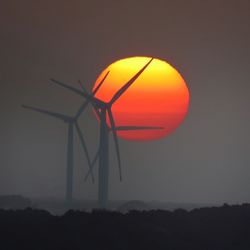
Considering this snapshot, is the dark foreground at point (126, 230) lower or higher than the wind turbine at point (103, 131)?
lower

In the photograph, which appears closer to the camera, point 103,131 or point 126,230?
point 126,230

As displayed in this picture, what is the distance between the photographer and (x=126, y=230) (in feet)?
18.9

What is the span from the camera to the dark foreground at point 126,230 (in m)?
5.29

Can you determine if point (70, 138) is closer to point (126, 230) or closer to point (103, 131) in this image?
point (103, 131)

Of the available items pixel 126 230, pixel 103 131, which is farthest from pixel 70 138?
pixel 126 230

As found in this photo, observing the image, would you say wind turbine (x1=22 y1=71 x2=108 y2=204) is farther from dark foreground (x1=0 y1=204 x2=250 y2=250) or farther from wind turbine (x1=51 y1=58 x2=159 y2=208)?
dark foreground (x1=0 y1=204 x2=250 y2=250)

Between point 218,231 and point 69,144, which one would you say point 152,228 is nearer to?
point 218,231

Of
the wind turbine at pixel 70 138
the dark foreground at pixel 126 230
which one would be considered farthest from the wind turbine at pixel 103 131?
the dark foreground at pixel 126 230

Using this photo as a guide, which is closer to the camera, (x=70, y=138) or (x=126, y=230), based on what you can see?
(x=126, y=230)

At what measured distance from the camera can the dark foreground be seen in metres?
5.29

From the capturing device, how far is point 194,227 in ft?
20.0

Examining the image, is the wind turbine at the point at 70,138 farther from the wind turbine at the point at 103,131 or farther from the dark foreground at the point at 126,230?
the dark foreground at the point at 126,230

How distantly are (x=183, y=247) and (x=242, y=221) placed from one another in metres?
1.11

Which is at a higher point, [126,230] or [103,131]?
[103,131]
